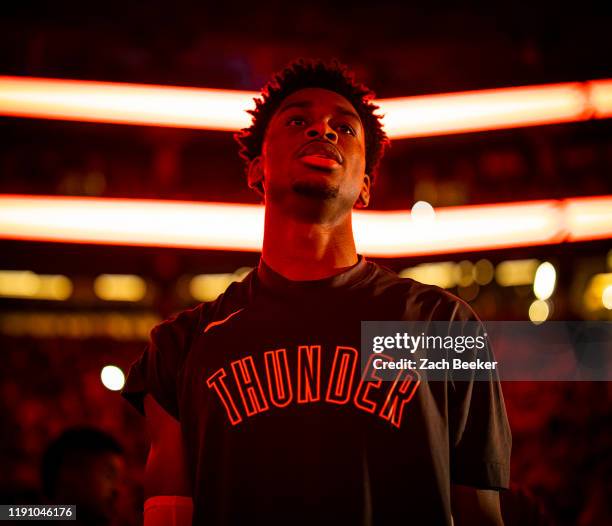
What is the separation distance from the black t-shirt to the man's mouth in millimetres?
272

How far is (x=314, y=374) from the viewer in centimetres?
149

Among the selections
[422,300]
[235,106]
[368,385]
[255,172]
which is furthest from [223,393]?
[235,106]

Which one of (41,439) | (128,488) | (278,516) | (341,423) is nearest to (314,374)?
(341,423)

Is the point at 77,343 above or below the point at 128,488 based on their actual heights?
above

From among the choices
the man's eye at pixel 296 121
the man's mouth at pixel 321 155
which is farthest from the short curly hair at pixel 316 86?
the man's mouth at pixel 321 155

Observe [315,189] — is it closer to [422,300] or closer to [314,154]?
[314,154]

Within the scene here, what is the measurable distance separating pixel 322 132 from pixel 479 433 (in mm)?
836

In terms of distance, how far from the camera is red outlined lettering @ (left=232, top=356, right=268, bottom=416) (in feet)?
4.85

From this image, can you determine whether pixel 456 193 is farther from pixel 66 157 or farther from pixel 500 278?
pixel 500 278

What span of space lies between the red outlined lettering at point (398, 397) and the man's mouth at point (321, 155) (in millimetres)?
558

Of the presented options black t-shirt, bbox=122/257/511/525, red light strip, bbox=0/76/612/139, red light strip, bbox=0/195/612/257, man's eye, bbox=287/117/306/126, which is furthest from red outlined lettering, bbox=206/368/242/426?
red light strip, bbox=0/76/612/139

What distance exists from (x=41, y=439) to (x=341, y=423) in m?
3.90

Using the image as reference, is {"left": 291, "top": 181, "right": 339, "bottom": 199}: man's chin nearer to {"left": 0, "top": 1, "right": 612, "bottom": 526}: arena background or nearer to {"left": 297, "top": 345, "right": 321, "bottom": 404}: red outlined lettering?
{"left": 297, "top": 345, "right": 321, "bottom": 404}: red outlined lettering

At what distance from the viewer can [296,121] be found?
5.85 ft
